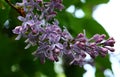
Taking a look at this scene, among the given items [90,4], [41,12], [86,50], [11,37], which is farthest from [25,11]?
[90,4]

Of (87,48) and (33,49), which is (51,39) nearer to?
(87,48)

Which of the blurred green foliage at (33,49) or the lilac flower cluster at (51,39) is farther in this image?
the blurred green foliage at (33,49)

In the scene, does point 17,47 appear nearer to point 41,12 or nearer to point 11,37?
point 11,37

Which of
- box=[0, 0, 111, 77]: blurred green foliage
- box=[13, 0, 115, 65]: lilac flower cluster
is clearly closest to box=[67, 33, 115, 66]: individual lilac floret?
box=[13, 0, 115, 65]: lilac flower cluster

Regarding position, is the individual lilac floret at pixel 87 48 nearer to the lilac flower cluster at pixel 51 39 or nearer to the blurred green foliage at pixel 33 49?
the lilac flower cluster at pixel 51 39

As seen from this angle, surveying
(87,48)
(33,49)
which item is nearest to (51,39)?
(87,48)

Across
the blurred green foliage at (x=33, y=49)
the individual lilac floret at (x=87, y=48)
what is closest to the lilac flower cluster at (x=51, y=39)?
the individual lilac floret at (x=87, y=48)
